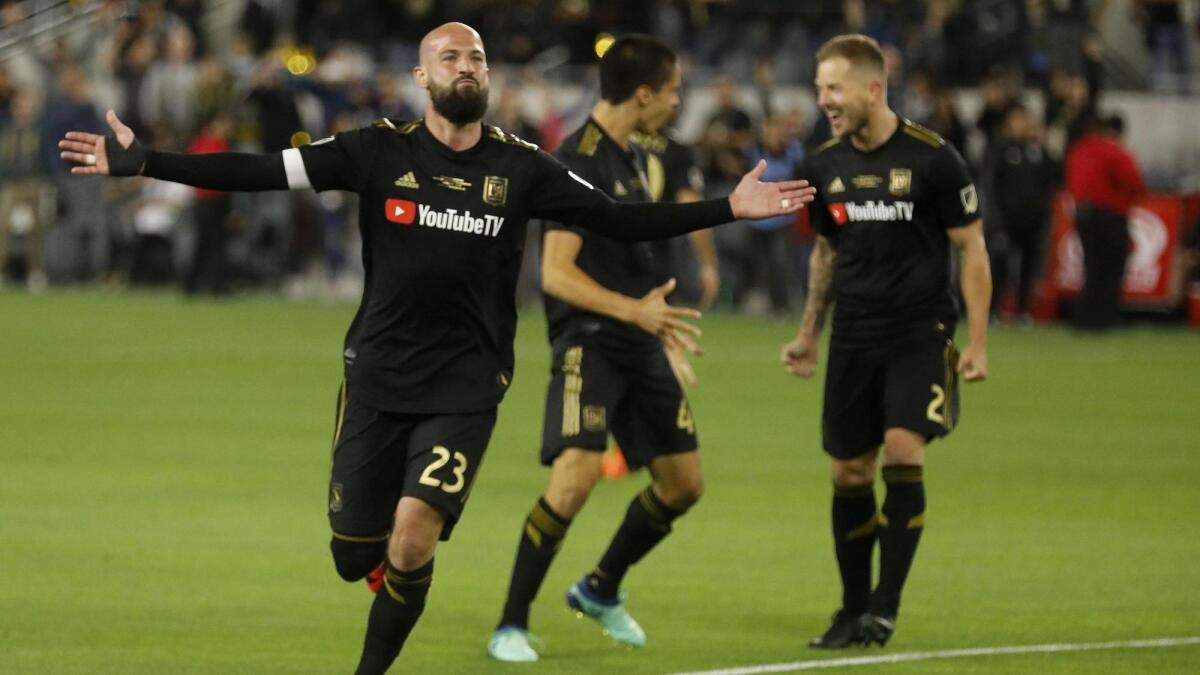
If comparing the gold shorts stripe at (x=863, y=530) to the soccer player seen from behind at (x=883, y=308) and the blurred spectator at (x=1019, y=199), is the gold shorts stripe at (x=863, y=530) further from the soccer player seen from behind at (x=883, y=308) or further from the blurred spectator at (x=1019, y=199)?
the blurred spectator at (x=1019, y=199)

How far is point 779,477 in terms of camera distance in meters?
Answer: 14.5

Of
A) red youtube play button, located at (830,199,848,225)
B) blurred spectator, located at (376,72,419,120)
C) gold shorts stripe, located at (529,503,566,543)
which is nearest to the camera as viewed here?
gold shorts stripe, located at (529,503,566,543)

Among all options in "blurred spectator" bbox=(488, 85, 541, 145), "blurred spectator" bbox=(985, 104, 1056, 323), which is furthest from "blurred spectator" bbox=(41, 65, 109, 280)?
"blurred spectator" bbox=(985, 104, 1056, 323)

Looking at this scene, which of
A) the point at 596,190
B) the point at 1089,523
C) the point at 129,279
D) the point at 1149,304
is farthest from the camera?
the point at 129,279

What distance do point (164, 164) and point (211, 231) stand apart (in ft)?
73.9

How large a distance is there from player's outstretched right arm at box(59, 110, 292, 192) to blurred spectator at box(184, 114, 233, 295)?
21.8 m

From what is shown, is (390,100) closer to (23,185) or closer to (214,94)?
(214,94)

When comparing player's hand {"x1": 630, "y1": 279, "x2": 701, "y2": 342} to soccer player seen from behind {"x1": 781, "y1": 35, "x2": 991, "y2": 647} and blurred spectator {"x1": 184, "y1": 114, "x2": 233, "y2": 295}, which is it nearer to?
soccer player seen from behind {"x1": 781, "y1": 35, "x2": 991, "y2": 647}

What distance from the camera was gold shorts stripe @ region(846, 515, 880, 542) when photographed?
9.27m

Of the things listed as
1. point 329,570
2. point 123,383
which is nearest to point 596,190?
point 329,570

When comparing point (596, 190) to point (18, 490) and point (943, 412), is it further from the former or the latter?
point (18, 490)

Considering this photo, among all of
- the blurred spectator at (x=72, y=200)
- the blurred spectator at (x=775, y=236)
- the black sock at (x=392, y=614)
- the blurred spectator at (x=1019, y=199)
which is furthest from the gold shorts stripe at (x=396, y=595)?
the blurred spectator at (x=72, y=200)

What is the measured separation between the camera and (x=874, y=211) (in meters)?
9.16

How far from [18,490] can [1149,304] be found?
16.7 meters
